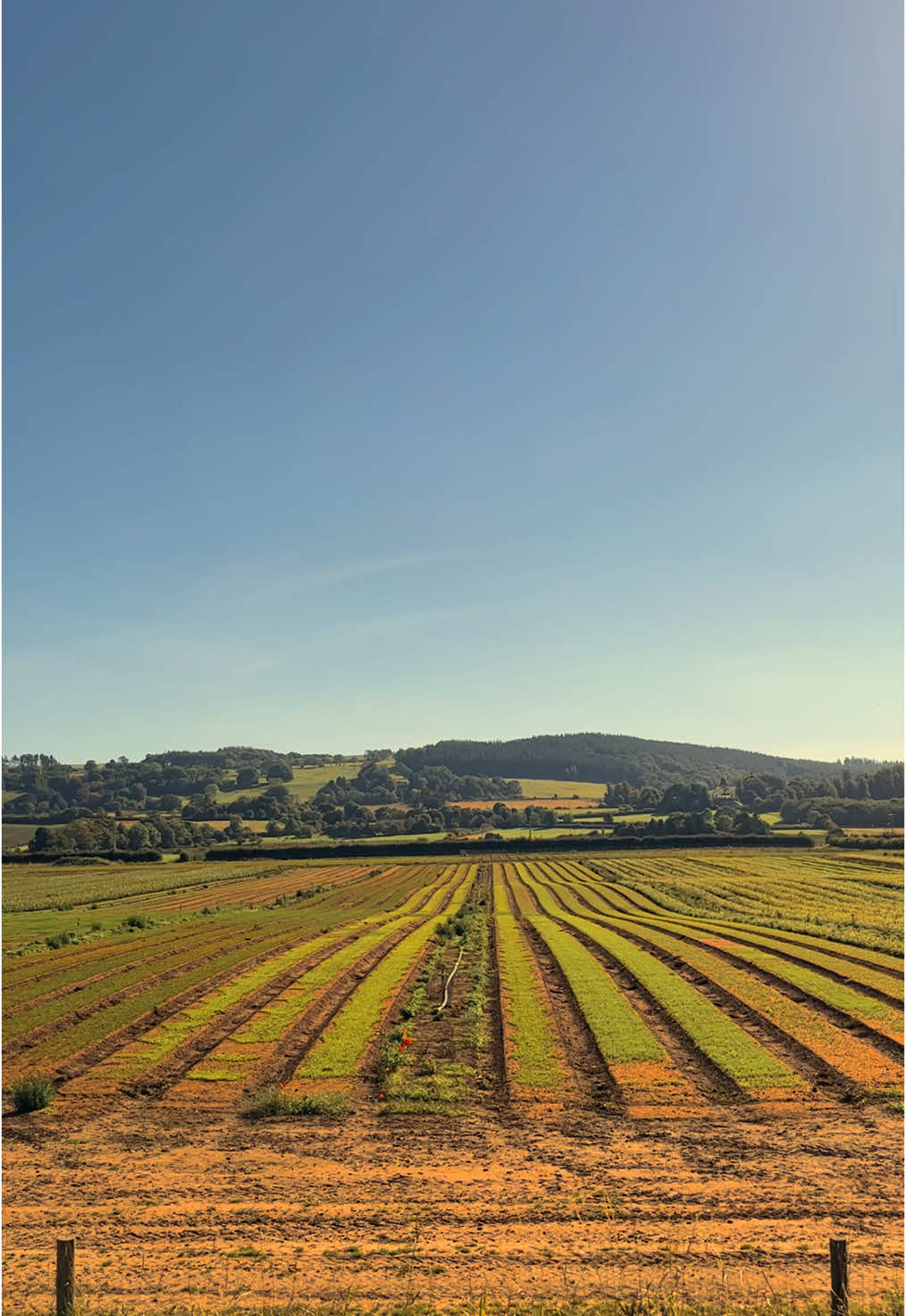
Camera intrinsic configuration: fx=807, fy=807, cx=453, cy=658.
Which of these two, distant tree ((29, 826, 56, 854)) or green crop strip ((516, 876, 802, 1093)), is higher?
green crop strip ((516, 876, 802, 1093))

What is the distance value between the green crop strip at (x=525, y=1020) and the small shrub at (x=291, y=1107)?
619 centimetres

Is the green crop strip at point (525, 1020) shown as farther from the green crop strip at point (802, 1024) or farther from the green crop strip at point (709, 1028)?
the green crop strip at point (802, 1024)

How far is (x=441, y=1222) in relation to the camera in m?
18.9

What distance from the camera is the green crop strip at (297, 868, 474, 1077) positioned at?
95.1ft

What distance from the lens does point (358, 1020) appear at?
112 feet

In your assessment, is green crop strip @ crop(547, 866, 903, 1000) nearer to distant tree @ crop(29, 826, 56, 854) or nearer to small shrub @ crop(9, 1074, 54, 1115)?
small shrub @ crop(9, 1074, 54, 1115)

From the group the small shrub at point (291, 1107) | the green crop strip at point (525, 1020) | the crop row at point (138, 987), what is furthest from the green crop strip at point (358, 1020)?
the crop row at point (138, 987)

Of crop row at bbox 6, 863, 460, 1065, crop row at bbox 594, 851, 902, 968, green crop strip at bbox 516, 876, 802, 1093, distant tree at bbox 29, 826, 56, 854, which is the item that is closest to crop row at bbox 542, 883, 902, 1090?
green crop strip at bbox 516, 876, 802, 1093

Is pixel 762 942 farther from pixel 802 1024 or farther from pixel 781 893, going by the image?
pixel 781 893

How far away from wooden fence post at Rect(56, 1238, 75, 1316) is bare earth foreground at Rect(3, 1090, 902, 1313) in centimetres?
205

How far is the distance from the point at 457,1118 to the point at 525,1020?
30.8ft

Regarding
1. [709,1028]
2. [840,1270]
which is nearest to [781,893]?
[709,1028]

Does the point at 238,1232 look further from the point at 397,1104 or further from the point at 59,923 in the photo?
the point at 59,923

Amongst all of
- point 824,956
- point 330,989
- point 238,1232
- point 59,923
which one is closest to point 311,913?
point 59,923
